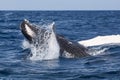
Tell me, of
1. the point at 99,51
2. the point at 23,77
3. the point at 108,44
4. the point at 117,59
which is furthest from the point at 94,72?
the point at 108,44

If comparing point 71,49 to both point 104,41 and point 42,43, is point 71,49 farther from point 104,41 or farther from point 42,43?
point 104,41

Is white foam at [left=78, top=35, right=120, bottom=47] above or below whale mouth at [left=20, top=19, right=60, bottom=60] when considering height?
above

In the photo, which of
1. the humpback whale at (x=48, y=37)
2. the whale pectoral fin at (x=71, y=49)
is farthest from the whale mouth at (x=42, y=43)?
the whale pectoral fin at (x=71, y=49)

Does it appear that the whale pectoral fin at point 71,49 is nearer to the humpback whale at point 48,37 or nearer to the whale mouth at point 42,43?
the humpback whale at point 48,37

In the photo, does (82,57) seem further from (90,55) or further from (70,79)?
(70,79)

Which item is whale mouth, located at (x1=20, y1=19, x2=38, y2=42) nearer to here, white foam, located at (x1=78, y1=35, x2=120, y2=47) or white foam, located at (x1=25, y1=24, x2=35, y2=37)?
white foam, located at (x1=25, y1=24, x2=35, y2=37)

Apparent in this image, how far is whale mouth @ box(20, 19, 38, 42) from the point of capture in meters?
15.0

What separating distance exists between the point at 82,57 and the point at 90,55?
67cm

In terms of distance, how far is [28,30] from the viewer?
49.3 ft

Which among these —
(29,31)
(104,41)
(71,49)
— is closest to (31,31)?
(29,31)

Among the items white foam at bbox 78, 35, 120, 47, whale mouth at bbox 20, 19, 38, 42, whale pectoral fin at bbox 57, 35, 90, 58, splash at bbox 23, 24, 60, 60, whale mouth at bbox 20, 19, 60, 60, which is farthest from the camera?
white foam at bbox 78, 35, 120, 47

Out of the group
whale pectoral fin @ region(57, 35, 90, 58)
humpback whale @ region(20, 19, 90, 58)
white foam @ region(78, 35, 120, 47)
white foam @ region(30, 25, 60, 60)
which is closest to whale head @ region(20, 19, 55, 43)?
humpback whale @ region(20, 19, 90, 58)

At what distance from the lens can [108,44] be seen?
19.9 m

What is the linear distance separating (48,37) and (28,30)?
0.86 meters
